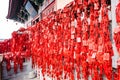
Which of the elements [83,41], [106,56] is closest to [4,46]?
[83,41]

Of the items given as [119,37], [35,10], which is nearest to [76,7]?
[119,37]

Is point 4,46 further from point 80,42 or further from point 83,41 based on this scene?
point 83,41

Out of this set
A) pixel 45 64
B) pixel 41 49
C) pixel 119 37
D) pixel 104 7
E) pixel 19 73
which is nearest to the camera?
pixel 119 37

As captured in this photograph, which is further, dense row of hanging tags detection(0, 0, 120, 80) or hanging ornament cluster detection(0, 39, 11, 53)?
hanging ornament cluster detection(0, 39, 11, 53)

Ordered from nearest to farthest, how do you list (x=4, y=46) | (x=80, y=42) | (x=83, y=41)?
1. (x=83, y=41)
2. (x=80, y=42)
3. (x=4, y=46)

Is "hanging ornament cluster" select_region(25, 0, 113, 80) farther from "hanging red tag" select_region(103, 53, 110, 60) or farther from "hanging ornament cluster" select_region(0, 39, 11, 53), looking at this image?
"hanging ornament cluster" select_region(0, 39, 11, 53)

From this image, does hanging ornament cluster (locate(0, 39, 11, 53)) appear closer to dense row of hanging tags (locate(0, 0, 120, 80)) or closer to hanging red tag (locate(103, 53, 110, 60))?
dense row of hanging tags (locate(0, 0, 120, 80))

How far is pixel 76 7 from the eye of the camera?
5492mm

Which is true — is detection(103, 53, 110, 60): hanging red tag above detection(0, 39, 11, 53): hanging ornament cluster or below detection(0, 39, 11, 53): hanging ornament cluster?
below

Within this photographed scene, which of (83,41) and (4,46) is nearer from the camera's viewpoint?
(83,41)

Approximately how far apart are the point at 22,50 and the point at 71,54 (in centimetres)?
803

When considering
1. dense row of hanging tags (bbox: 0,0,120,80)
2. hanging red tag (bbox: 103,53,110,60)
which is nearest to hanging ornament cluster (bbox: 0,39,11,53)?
dense row of hanging tags (bbox: 0,0,120,80)

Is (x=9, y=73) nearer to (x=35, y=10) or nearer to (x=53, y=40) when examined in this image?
(x=35, y=10)

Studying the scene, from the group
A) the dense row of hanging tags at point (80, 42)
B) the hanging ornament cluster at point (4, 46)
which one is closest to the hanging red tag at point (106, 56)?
the dense row of hanging tags at point (80, 42)
